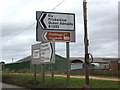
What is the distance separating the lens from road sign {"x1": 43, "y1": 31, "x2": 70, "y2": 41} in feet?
56.9

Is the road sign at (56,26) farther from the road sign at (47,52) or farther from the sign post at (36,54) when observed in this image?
the road sign at (47,52)

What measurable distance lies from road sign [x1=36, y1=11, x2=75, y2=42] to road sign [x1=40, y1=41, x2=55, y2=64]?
3.44ft

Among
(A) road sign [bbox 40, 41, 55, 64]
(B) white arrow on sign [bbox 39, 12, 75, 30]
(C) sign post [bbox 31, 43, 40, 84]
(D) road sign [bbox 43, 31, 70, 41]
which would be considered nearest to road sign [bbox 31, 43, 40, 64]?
(C) sign post [bbox 31, 43, 40, 84]

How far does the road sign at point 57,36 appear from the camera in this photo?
17.3m

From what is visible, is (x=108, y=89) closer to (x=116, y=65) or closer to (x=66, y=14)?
(x=66, y=14)

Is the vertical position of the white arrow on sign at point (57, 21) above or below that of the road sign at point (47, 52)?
above

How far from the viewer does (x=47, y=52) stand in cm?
1653

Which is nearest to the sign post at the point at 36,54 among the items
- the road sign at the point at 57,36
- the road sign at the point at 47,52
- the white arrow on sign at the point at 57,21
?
the road sign at the point at 47,52

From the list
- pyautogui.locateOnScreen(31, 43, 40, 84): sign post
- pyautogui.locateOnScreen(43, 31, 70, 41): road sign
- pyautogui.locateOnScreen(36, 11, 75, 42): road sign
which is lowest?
pyautogui.locateOnScreen(31, 43, 40, 84): sign post

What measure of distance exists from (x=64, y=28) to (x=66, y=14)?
1126 mm

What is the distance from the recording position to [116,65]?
102 feet

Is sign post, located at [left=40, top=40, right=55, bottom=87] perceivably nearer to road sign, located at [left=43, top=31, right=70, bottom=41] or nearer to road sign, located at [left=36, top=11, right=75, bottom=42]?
road sign, located at [left=43, top=31, right=70, bottom=41]

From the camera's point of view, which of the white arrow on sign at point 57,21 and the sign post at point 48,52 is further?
the white arrow on sign at point 57,21

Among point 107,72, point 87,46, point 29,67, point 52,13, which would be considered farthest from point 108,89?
point 29,67
